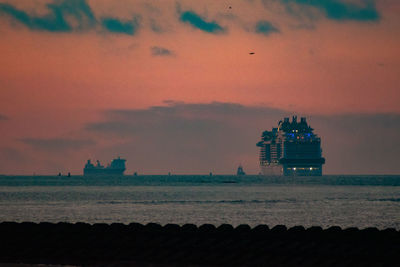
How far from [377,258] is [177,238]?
588cm

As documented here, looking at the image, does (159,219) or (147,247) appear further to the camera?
(159,219)

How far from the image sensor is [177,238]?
741 inches

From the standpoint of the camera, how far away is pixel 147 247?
18.7m

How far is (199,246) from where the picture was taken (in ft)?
59.9

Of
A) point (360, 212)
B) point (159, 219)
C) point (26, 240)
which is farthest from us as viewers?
point (360, 212)

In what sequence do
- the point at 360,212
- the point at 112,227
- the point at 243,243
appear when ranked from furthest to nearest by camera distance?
the point at 360,212 < the point at 112,227 < the point at 243,243

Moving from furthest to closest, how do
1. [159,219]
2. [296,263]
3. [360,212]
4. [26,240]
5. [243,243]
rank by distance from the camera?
[360,212]
[159,219]
[26,240]
[243,243]
[296,263]

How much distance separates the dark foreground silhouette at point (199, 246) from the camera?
17.2 m

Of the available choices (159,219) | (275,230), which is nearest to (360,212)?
(159,219)

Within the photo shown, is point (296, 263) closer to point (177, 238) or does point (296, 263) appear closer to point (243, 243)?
point (243, 243)

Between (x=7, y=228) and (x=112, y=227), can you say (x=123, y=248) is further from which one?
→ (x=7, y=228)

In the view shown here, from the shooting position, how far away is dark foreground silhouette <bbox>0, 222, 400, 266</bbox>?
56.4ft

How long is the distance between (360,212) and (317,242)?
4022cm

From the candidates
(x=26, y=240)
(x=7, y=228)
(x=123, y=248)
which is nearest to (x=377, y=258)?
(x=123, y=248)
